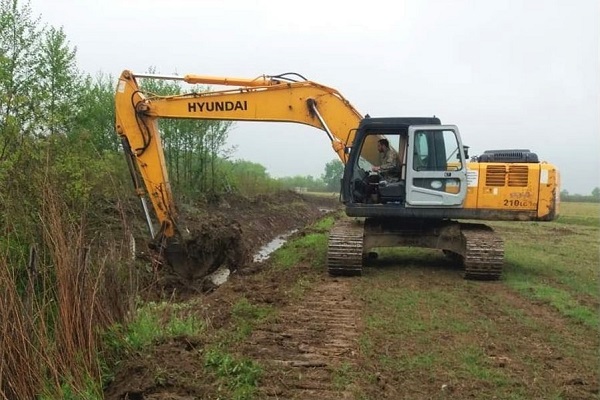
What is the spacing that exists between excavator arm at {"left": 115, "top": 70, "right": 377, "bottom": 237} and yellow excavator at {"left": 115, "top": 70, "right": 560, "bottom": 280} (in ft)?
0.06

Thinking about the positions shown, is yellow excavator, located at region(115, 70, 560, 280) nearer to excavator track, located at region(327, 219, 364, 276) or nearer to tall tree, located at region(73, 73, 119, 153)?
excavator track, located at region(327, 219, 364, 276)

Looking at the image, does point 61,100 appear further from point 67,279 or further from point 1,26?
point 67,279

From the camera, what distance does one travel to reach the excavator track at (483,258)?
386 inches

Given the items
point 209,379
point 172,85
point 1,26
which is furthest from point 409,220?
point 172,85

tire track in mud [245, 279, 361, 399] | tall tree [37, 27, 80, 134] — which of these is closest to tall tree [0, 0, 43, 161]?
tall tree [37, 27, 80, 134]

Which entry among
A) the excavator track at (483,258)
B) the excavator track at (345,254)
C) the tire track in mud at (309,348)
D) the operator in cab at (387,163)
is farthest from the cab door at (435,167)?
the tire track in mud at (309,348)

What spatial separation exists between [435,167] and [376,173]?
106 cm

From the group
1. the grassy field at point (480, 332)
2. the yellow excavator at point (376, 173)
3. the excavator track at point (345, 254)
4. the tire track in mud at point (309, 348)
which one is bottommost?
the tire track in mud at point (309, 348)

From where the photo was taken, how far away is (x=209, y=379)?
486 centimetres

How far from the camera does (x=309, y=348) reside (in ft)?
19.4

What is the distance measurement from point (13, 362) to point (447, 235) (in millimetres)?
7781

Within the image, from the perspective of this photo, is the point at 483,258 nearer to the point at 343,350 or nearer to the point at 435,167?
the point at 435,167

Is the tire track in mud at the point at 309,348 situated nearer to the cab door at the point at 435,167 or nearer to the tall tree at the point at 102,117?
the cab door at the point at 435,167

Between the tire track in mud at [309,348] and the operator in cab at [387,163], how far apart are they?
3.02 meters
